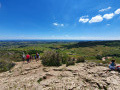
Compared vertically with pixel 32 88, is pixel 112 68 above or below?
above

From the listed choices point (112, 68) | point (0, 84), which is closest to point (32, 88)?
point (0, 84)

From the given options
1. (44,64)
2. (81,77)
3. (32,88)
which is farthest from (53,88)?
(44,64)

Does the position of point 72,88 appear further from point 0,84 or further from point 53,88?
point 0,84

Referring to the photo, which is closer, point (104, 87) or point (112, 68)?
point (104, 87)

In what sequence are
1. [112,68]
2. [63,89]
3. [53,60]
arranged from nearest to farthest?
[63,89]
[112,68]
[53,60]

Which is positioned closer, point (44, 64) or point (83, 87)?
point (83, 87)

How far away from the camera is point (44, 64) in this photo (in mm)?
13734

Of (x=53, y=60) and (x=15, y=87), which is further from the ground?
(x=53, y=60)

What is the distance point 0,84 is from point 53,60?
8180mm

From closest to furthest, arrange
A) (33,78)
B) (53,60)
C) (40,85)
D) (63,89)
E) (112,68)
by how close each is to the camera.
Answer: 1. (63,89)
2. (40,85)
3. (33,78)
4. (112,68)
5. (53,60)

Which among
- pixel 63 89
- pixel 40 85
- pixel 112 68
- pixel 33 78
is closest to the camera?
pixel 63 89

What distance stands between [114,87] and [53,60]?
969 centimetres

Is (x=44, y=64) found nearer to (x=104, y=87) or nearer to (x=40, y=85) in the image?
(x=40, y=85)

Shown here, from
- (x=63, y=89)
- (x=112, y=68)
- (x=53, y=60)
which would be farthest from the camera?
(x=53, y=60)
